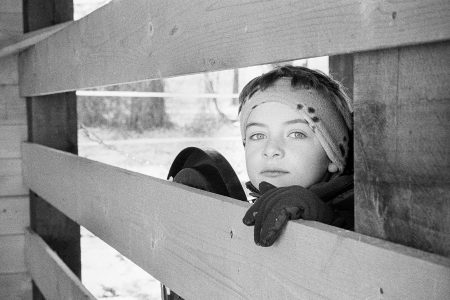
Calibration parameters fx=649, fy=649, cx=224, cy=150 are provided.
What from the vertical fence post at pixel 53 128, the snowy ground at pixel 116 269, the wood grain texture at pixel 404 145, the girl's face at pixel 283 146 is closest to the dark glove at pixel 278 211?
the wood grain texture at pixel 404 145

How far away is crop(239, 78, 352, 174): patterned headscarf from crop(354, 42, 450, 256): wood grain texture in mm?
498

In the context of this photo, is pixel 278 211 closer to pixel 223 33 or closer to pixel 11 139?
pixel 223 33

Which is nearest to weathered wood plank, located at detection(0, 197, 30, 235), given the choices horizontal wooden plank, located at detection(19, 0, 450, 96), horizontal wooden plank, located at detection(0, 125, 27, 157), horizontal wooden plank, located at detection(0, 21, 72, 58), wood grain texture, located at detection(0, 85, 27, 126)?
horizontal wooden plank, located at detection(0, 125, 27, 157)

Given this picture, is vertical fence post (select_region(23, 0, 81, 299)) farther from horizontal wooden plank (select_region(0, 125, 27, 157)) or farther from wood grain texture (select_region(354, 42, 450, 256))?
wood grain texture (select_region(354, 42, 450, 256))

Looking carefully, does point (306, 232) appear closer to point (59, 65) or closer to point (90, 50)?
point (90, 50)

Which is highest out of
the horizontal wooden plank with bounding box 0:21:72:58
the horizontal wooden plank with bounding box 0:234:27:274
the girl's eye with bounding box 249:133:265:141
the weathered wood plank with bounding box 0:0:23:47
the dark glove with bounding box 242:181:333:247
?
the weathered wood plank with bounding box 0:0:23:47

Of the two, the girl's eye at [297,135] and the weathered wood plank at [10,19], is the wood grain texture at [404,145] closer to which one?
the girl's eye at [297,135]

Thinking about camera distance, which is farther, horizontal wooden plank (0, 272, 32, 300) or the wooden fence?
horizontal wooden plank (0, 272, 32, 300)

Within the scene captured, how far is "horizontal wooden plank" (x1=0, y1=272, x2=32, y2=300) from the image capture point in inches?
119

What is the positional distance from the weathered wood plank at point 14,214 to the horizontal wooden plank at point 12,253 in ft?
0.11

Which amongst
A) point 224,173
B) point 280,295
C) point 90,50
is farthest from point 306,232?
point 90,50

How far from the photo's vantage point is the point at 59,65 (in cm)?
224

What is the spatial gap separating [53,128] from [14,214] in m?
0.47

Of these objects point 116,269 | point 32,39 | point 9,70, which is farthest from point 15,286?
point 116,269
